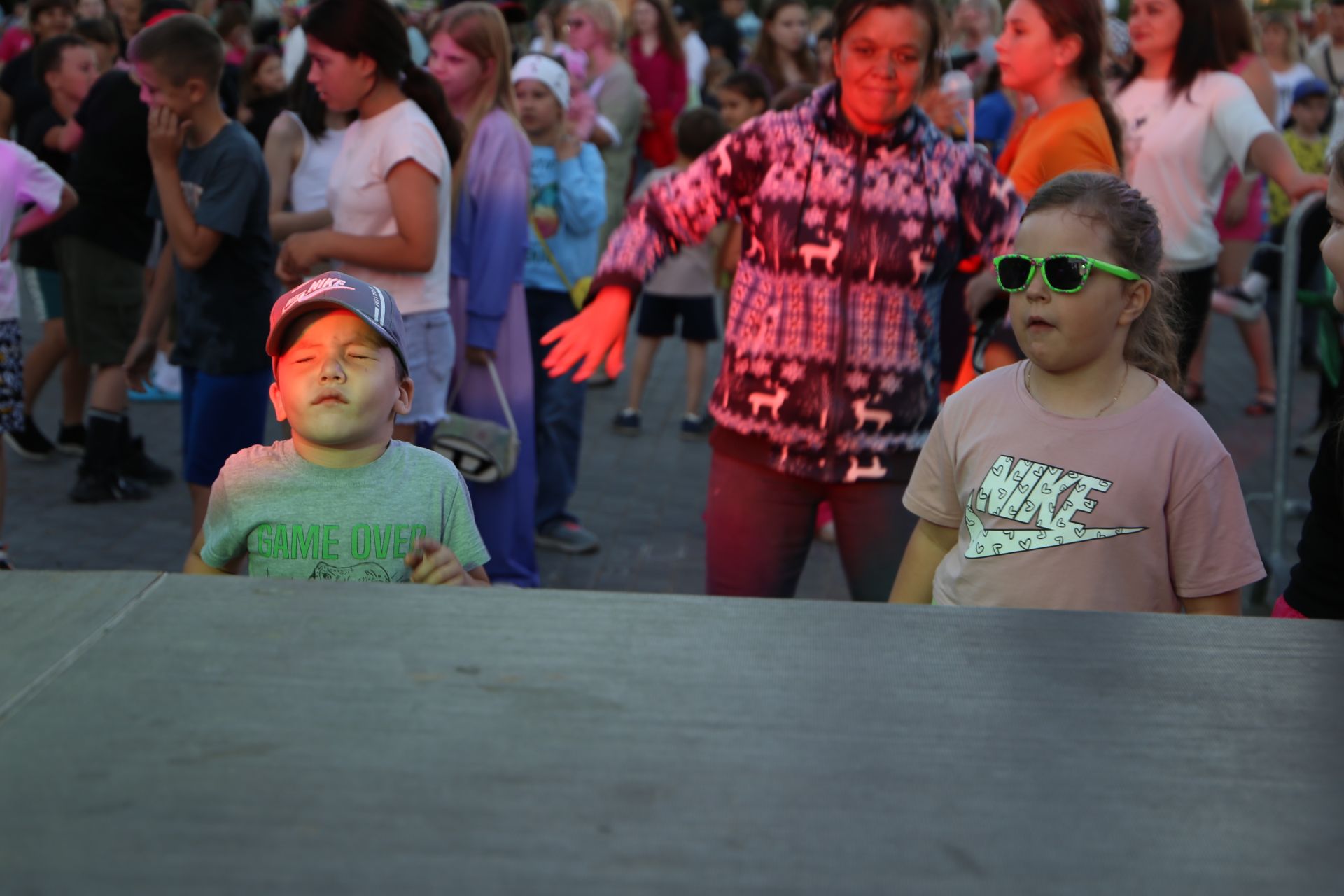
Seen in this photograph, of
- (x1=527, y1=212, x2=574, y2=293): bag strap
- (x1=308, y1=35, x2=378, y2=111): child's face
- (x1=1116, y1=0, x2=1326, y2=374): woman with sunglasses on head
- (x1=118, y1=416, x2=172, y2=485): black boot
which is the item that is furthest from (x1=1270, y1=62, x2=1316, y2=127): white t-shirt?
(x1=308, y1=35, x2=378, y2=111): child's face

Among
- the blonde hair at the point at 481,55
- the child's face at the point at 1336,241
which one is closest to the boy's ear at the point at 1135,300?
the child's face at the point at 1336,241

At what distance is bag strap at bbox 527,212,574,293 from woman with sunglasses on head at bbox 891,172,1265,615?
131 inches

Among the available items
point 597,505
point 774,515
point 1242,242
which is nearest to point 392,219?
point 774,515

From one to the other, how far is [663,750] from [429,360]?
3387 mm

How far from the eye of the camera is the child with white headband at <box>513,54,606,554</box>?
5.71m

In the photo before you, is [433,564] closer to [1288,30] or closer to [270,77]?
[270,77]

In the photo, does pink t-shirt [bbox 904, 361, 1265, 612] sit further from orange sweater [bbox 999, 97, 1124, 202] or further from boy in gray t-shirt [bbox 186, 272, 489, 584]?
orange sweater [bbox 999, 97, 1124, 202]

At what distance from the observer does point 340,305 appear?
7.76 feet

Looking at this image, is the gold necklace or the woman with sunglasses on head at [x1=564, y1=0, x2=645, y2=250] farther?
the woman with sunglasses on head at [x1=564, y1=0, x2=645, y2=250]

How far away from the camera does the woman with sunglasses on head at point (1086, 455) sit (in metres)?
2.28

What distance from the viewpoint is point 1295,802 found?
1.02 metres

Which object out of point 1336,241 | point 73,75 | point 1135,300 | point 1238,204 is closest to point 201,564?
point 1135,300

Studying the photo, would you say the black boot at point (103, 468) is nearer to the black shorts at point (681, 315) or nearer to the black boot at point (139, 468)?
the black boot at point (139, 468)

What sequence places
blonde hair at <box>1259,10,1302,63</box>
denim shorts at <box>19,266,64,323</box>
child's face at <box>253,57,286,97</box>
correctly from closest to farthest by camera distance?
denim shorts at <box>19,266,64,323</box>
child's face at <box>253,57,286,97</box>
blonde hair at <box>1259,10,1302,63</box>
